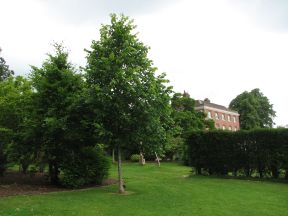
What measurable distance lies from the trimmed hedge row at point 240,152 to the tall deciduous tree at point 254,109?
209 ft

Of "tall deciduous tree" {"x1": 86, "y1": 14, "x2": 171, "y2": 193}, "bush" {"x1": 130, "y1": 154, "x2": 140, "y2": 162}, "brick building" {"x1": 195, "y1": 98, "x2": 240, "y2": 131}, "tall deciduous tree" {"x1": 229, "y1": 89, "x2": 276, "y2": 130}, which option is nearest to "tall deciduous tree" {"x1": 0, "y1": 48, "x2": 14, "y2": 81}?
"bush" {"x1": 130, "y1": 154, "x2": 140, "y2": 162}

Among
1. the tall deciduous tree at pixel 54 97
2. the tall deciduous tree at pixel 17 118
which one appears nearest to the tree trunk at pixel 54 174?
the tall deciduous tree at pixel 54 97

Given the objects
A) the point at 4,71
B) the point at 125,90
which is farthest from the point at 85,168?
the point at 4,71

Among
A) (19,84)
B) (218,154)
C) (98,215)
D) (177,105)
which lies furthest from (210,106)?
(98,215)

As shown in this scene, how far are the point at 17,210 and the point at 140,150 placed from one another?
23.6ft

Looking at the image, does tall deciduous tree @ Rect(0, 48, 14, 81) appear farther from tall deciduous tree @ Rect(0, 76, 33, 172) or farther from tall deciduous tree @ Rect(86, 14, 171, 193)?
tall deciduous tree @ Rect(86, 14, 171, 193)

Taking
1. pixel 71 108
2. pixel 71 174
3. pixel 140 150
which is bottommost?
pixel 71 174

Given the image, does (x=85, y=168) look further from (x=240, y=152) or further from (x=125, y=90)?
(x=240, y=152)

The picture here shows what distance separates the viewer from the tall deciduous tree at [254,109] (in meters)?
87.0

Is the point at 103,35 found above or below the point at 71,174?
above

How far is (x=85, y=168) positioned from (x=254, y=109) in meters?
75.5

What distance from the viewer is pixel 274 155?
2250 cm

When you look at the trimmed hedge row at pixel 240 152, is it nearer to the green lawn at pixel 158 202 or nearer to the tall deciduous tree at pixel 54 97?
the green lawn at pixel 158 202

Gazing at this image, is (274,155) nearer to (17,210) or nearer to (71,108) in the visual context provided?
(71,108)
